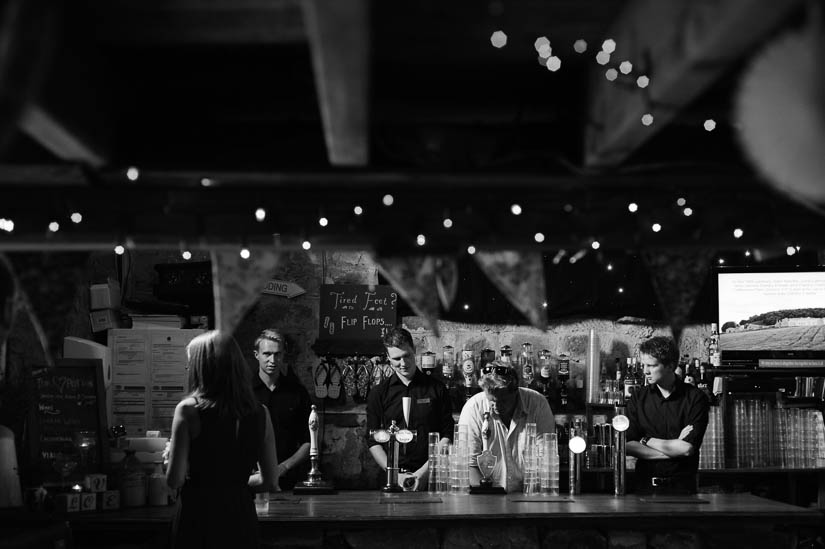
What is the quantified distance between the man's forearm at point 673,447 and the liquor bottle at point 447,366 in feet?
6.65

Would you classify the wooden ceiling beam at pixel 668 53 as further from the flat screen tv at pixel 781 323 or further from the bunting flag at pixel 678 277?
the flat screen tv at pixel 781 323

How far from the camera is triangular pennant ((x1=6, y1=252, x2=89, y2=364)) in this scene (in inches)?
164

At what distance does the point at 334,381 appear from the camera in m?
7.73

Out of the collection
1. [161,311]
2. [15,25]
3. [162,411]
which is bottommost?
[162,411]

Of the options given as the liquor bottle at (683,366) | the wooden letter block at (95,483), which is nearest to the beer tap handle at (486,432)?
the wooden letter block at (95,483)

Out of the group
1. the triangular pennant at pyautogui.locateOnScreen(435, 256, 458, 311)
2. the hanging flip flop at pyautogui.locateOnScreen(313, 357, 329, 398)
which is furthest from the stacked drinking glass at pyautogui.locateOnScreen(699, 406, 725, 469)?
the triangular pennant at pyautogui.locateOnScreen(435, 256, 458, 311)

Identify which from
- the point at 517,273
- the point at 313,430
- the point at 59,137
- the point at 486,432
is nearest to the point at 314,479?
the point at 313,430

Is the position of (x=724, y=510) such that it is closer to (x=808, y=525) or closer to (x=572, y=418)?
(x=808, y=525)

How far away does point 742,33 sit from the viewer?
7.06ft

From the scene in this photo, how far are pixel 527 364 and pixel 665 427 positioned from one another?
5.20 ft

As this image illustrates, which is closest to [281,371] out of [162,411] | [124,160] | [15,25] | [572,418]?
[162,411]

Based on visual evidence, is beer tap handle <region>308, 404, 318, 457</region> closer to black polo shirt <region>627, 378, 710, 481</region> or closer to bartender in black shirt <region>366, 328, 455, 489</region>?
bartender in black shirt <region>366, 328, 455, 489</region>

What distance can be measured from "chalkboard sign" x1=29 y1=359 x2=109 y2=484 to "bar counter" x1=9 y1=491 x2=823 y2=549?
0.52 meters

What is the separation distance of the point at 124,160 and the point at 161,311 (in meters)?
3.99
